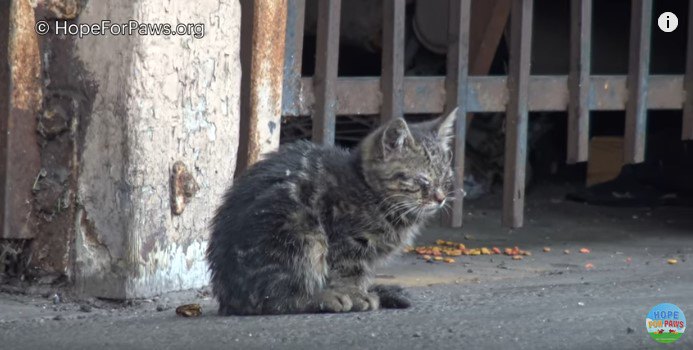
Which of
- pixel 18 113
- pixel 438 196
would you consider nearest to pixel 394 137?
pixel 438 196

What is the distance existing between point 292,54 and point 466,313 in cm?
202

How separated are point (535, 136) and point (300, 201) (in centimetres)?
503

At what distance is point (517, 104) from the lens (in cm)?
709

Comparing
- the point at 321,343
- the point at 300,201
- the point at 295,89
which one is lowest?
the point at 321,343

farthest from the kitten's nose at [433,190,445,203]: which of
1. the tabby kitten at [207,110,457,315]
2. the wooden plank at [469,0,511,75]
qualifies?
the wooden plank at [469,0,511,75]

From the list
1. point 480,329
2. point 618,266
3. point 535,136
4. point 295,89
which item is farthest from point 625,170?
point 480,329

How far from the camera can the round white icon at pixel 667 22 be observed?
382 inches

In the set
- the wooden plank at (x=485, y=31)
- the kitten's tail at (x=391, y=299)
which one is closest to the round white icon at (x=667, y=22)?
the wooden plank at (x=485, y=31)

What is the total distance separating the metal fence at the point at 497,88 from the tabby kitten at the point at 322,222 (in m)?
1.11

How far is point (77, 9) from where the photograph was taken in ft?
18.2

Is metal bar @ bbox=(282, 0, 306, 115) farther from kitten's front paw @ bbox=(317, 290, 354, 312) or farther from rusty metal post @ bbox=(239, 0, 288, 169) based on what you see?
kitten's front paw @ bbox=(317, 290, 354, 312)

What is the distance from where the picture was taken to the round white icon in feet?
31.8

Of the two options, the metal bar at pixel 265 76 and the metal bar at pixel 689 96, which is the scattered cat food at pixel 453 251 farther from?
the metal bar at pixel 265 76

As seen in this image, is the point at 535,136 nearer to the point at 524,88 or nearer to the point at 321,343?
the point at 524,88
